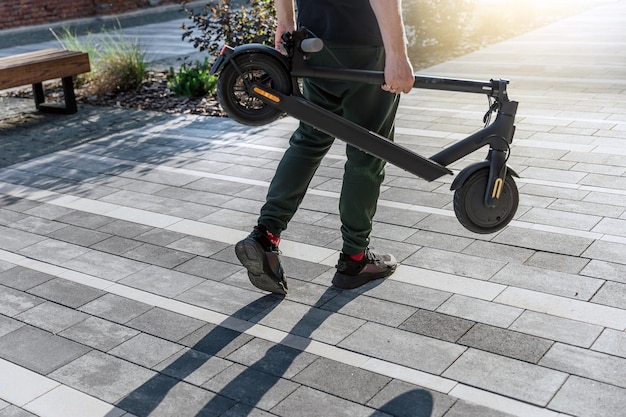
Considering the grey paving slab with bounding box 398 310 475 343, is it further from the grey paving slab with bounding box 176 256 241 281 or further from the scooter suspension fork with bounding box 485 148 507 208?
the grey paving slab with bounding box 176 256 241 281

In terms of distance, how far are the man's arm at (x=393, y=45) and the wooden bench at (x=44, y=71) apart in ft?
18.3

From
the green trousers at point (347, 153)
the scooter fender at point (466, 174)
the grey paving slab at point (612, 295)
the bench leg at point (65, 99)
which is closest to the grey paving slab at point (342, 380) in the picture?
the green trousers at point (347, 153)

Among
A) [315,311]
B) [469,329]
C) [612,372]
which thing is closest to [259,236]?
[315,311]

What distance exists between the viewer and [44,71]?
8641 mm

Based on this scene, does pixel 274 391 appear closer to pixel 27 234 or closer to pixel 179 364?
pixel 179 364

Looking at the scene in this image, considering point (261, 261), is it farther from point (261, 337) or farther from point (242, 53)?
point (242, 53)

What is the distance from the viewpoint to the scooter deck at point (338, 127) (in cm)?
371

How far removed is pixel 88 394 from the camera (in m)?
3.42

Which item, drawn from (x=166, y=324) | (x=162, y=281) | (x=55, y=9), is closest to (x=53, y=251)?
(x=162, y=281)

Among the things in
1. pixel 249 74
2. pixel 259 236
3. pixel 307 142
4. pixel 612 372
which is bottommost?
pixel 612 372

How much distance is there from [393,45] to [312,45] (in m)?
0.35

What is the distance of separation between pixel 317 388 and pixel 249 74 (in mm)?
1367

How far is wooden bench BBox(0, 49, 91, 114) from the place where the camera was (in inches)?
329

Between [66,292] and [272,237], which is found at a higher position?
[272,237]
